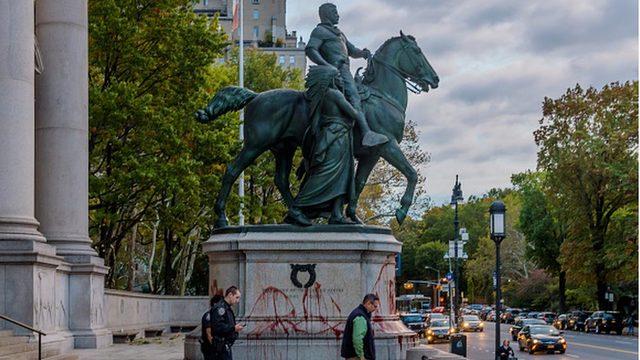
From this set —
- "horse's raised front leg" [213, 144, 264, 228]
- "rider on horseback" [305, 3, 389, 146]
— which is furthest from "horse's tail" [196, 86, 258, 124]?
"rider on horseback" [305, 3, 389, 146]

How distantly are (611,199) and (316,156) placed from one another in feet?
180

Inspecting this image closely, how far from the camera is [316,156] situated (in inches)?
757

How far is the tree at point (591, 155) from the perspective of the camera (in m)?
68.6

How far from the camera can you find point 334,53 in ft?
65.4

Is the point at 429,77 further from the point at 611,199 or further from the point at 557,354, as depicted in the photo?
the point at 611,199

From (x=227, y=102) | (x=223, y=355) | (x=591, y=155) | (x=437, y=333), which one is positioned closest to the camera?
(x=223, y=355)

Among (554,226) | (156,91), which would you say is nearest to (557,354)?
(156,91)

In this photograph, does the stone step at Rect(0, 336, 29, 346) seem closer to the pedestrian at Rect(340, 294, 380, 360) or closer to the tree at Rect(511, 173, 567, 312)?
the pedestrian at Rect(340, 294, 380, 360)

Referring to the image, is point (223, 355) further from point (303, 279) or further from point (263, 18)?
point (263, 18)

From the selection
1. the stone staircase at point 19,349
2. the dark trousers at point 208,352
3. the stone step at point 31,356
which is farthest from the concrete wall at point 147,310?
the dark trousers at point 208,352

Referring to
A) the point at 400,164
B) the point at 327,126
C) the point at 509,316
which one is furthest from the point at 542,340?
the point at 509,316

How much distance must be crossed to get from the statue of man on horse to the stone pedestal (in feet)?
3.11

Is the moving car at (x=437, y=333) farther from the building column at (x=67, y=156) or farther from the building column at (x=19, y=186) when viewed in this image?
the building column at (x=19, y=186)

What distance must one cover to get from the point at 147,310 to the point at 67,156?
1675 centimetres
